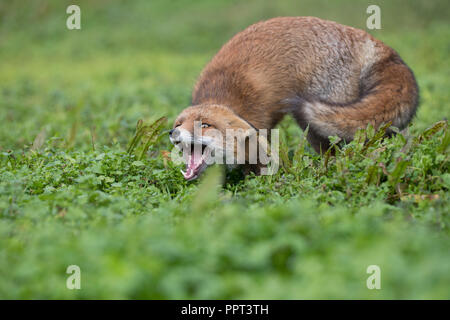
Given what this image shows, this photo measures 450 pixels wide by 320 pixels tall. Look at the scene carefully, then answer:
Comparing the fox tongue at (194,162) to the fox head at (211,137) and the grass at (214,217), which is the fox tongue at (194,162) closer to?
the fox head at (211,137)

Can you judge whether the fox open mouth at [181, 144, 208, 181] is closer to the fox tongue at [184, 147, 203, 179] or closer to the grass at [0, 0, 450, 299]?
the fox tongue at [184, 147, 203, 179]

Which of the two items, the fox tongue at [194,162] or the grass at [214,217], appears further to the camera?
the fox tongue at [194,162]

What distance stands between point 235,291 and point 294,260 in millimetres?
336

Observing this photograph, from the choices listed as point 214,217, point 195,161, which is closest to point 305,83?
point 195,161

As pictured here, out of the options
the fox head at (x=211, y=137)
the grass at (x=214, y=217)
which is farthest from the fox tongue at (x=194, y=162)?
the grass at (x=214, y=217)

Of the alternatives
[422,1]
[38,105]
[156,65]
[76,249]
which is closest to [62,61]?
[156,65]

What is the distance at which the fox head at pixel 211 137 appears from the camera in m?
4.31

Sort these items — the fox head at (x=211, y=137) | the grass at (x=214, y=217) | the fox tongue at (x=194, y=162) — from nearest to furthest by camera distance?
the grass at (x=214, y=217), the fox head at (x=211, y=137), the fox tongue at (x=194, y=162)

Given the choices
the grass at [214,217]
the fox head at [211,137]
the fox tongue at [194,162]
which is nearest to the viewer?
the grass at [214,217]

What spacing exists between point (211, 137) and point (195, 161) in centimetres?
30

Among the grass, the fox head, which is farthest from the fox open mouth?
the grass

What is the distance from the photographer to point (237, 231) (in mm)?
2523
